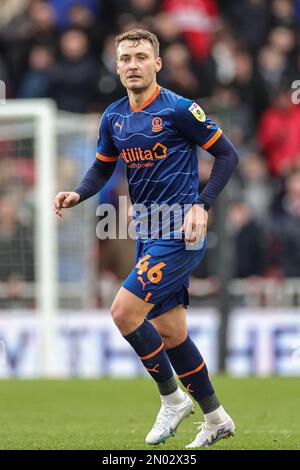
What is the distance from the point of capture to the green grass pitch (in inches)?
312

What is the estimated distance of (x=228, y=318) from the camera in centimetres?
1491

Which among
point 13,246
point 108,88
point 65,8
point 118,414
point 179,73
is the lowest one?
point 118,414

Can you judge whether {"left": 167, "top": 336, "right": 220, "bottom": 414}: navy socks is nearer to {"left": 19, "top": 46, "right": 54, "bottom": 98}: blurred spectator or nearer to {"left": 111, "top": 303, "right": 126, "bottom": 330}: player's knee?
{"left": 111, "top": 303, "right": 126, "bottom": 330}: player's knee

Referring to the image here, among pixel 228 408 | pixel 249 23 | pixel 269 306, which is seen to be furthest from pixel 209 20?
pixel 228 408

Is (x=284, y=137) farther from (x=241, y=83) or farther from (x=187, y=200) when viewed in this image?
(x=187, y=200)

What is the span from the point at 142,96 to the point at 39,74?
9.81 metres

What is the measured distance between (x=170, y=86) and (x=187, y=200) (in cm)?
938

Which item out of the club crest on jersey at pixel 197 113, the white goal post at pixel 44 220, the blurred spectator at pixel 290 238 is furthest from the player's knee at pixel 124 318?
the blurred spectator at pixel 290 238

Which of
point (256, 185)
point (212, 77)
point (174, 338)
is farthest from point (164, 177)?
point (212, 77)

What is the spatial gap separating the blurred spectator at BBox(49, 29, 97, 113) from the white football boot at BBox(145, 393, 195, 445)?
991cm

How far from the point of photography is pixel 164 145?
7.50 m

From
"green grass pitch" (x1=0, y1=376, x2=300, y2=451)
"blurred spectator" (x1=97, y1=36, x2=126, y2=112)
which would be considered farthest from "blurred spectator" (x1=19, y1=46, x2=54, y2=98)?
"green grass pitch" (x1=0, y1=376, x2=300, y2=451)

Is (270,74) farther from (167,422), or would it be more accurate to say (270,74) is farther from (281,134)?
(167,422)

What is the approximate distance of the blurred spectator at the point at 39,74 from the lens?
673 inches
